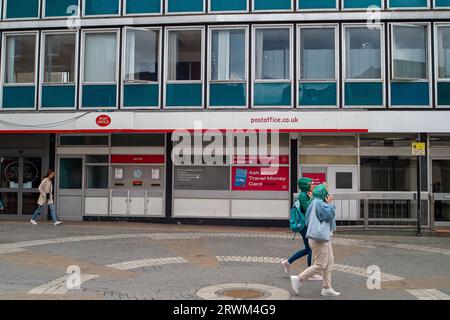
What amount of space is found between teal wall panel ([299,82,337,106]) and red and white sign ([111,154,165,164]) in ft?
16.4

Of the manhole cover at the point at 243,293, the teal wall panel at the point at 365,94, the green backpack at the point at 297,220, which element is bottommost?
the manhole cover at the point at 243,293

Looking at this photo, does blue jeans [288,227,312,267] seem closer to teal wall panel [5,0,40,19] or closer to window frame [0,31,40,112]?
window frame [0,31,40,112]

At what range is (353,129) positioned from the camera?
15539mm

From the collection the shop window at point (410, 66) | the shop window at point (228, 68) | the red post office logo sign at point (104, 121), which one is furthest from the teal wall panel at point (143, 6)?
the shop window at point (410, 66)

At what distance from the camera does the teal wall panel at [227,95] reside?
1645 centimetres

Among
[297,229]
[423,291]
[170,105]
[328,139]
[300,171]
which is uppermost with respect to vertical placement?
[170,105]

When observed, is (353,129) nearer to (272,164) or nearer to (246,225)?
(272,164)

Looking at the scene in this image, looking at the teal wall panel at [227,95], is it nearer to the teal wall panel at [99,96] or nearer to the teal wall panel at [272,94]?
the teal wall panel at [272,94]

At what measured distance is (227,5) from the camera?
54.9 ft

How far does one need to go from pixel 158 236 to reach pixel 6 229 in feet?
15.4

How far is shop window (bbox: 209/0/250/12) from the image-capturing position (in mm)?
16656

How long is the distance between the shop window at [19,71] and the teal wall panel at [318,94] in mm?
9250

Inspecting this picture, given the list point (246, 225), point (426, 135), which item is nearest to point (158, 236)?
point (246, 225)

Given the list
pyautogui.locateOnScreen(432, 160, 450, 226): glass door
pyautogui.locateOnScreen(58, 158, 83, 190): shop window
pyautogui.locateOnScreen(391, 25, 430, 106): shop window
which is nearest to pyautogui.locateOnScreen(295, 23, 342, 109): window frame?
pyautogui.locateOnScreen(391, 25, 430, 106): shop window
